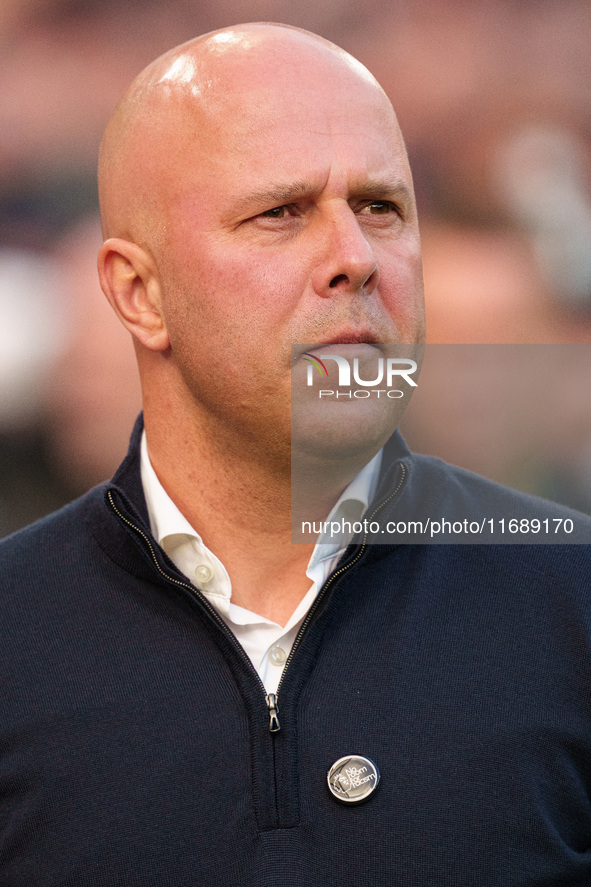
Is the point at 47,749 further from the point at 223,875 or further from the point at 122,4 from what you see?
the point at 122,4

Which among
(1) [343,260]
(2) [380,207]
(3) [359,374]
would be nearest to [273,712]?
(3) [359,374]

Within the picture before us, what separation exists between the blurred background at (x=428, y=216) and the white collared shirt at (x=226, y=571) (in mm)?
1098

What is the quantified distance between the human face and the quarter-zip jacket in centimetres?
23

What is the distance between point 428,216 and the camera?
2.46m

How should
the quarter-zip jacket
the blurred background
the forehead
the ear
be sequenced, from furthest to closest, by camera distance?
the blurred background, the ear, the forehead, the quarter-zip jacket

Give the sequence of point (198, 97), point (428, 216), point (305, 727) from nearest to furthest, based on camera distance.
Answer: point (305, 727), point (198, 97), point (428, 216)

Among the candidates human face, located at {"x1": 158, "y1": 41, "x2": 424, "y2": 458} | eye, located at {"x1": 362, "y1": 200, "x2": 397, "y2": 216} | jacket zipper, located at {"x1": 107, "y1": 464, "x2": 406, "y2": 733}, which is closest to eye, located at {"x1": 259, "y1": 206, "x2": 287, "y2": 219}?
human face, located at {"x1": 158, "y1": 41, "x2": 424, "y2": 458}

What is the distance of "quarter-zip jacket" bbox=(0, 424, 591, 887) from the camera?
1.02 meters

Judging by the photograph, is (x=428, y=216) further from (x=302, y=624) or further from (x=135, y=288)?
(x=302, y=624)

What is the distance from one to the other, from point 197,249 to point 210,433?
0.23m

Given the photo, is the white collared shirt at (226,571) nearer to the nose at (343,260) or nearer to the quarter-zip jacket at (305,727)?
the quarter-zip jacket at (305,727)

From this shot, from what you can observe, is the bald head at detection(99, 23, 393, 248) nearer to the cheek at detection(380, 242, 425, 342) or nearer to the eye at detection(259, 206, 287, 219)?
the eye at detection(259, 206, 287, 219)

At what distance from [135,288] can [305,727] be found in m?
0.61

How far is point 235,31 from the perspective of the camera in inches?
48.1
